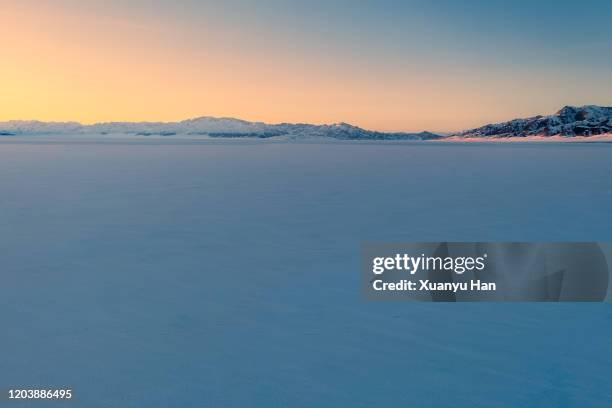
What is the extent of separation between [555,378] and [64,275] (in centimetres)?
618

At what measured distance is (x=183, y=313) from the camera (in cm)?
518

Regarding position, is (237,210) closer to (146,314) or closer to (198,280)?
(198,280)

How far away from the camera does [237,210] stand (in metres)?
11.8

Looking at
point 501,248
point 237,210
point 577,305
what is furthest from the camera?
point 237,210

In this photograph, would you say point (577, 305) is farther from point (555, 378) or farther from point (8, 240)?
point (8, 240)

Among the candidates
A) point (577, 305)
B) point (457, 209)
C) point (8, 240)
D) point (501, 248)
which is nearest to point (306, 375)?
point (577, 305)

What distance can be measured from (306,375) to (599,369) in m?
2.63

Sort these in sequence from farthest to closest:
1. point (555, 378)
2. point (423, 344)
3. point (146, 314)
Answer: point (146, 314) → point (423, 344) → point (555, 378)

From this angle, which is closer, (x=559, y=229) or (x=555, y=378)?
(x=555, y=378)

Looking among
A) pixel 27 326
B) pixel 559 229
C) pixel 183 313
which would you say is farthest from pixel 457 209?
pixel 27 326

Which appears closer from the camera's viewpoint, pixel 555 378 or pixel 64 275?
pixel 555 378

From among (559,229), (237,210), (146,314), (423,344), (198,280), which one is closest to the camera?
(423,344)

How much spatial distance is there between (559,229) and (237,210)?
7463 mm

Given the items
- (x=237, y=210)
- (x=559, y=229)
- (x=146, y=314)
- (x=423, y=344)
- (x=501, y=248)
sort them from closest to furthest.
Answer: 1. (x=423, y=344)
2. (x=146, y=314)
3. (x=501, y=248)
4. (x=559, y=229)
5. (x=237, y=210)
